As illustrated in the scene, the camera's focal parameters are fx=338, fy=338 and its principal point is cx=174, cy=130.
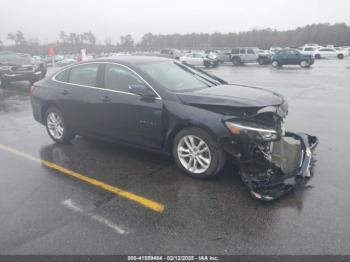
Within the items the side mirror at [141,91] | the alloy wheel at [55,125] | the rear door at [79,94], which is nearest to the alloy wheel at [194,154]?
the side mirror at [141,91]

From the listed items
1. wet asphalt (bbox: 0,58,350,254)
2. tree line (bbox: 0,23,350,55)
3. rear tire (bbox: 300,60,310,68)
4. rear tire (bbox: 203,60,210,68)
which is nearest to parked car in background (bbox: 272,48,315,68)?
rear tire (bbox: 300,60,310,68)

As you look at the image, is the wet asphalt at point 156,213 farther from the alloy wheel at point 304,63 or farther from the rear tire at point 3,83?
the alloy wheel at point 304,63

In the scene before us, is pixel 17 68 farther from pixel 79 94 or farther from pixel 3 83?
pixel 79 94

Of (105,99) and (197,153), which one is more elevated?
(105,99)

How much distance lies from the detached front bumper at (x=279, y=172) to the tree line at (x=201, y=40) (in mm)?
80855

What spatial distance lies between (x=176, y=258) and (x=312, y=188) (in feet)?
7.15

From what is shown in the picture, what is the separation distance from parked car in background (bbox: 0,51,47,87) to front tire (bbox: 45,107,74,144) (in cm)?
1055

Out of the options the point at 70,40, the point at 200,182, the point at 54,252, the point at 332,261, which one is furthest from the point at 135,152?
the point at 70,40

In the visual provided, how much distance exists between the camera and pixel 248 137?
4164 millimetres

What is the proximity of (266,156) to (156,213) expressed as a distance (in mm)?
1637

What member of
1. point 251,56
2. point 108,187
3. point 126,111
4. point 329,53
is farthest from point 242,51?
point 108,187

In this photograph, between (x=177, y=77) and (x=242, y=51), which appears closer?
(x=177, y=77)

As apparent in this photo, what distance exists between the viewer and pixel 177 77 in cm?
545

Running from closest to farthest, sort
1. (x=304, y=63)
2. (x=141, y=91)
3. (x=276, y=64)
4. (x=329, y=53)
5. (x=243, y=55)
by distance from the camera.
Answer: (x=141, y=91) → (x=304, y=63) → (x=276, y=64) → (x=243, y=55) → (x=329, y=53)
